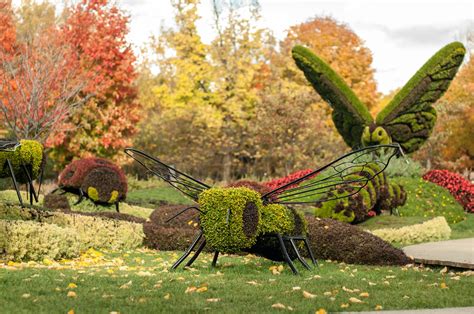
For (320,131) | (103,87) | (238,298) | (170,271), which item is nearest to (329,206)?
(170,271)

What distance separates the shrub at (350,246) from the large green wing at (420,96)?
32.6 feet

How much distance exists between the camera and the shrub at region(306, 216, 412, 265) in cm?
929

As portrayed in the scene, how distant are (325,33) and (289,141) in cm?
918

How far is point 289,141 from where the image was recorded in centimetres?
2852

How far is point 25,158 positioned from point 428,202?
10.5m

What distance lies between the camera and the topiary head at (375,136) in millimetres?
18844

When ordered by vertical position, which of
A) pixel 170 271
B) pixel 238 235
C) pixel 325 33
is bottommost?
pixel 170 271

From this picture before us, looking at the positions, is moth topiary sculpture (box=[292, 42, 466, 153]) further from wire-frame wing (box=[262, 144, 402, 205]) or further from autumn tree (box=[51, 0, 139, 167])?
autumn tree (box=[51, 0, 139, 167])

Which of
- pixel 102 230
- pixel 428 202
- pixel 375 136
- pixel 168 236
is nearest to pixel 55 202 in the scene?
pixel 102 230

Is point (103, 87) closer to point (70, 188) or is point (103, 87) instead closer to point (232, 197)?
point (70, 188)

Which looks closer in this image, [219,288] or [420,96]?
[219,288]

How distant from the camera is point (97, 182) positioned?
15.4 m

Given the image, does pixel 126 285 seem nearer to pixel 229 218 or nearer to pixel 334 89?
pixel 229 218

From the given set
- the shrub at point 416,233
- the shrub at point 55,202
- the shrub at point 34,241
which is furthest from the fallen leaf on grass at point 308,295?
the shrub at point 55,202
